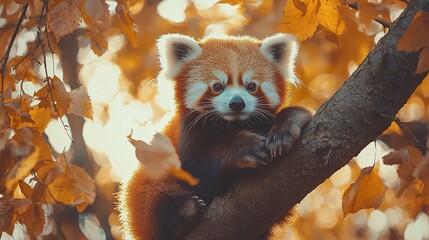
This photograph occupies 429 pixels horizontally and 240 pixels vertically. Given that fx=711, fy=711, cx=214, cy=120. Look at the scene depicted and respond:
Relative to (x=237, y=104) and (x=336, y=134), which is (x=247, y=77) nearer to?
(x=237, y=104)

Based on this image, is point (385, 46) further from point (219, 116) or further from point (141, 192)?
point (141, 192)

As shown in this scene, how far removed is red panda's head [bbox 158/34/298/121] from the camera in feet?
15.5

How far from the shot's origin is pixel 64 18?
3.67m

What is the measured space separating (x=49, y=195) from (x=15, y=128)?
457mm

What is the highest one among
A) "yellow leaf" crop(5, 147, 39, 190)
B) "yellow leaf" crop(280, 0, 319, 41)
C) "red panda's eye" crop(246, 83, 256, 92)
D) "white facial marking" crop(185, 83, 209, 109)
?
"yellow leaf" crop(280, 0, 319, 41)

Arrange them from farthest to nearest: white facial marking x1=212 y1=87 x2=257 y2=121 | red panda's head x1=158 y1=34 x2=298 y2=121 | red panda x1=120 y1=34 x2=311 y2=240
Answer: red panda's head x1=158 y1=34 x2=298 y2=121, white facial marking x1=212 y1=87 x2=257 y2=121, red panda x1=120 y1=34 x2=311 y2=240

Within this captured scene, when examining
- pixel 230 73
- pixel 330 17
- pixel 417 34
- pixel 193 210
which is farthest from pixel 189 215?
pixel 417 34

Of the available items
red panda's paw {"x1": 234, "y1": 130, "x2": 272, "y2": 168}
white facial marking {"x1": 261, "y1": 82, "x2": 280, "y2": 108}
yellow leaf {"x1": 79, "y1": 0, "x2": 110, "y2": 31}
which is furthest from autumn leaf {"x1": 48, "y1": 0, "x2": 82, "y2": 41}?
white facial marking {"x1": 261, "y1": 82, "x2": 280, "y2": 108}

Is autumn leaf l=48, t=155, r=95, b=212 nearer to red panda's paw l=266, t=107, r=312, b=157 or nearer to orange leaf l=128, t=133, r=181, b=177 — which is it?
orange leaf l=128, t=133, r=181, b=177

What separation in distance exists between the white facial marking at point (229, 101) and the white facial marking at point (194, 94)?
0.13 metres

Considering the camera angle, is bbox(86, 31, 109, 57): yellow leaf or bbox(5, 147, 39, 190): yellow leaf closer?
bbox(5, 147, 39, 190): yellow leaf

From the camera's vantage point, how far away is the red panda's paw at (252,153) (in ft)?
12.8

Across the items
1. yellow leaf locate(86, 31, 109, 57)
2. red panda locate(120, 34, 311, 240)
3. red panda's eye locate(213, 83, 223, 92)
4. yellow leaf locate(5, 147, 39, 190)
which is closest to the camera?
yellow leaf locate(5, 147, 39, 190)

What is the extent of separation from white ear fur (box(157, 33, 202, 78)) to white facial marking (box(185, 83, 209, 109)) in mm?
295
